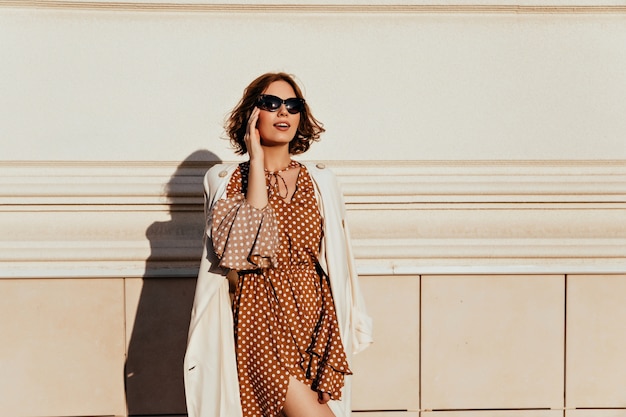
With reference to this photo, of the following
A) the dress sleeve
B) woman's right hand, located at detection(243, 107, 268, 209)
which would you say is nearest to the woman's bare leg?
the dress sleeve

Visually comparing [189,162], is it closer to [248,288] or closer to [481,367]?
[248,288]

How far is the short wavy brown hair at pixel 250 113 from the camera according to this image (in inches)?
162

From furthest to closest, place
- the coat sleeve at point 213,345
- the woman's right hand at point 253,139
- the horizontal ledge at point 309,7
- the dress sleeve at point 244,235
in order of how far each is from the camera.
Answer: the horizontal ledge at point 309,7, the coat sleeve at point 213,345, the woman's right hand at point 253,139, the dress sleeve at point 244,235

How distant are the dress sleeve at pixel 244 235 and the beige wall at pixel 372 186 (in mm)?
1245

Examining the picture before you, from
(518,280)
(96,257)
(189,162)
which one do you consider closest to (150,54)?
(189,162)

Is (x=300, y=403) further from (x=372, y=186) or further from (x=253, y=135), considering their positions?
(x=372, y=186)

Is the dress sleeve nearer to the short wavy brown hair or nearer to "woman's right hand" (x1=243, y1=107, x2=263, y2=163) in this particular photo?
"woman's right hand" (x1=243, y1=107, x2=263, y2=163)

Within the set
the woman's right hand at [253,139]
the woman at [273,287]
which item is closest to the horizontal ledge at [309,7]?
the woman at [273,287]

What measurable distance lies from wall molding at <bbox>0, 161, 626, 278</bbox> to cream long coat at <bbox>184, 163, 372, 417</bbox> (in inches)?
40.3

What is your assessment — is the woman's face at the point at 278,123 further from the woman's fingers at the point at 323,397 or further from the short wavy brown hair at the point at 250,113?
the woman's fingers at the point at 323,397

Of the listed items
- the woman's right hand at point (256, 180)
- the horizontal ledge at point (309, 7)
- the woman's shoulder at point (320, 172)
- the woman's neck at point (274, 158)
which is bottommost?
Answer: the woman's right hand at point (256, 180)

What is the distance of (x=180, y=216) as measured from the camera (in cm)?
514

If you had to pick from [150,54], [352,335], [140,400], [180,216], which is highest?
[150,54]

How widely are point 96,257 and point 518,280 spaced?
2.37m
